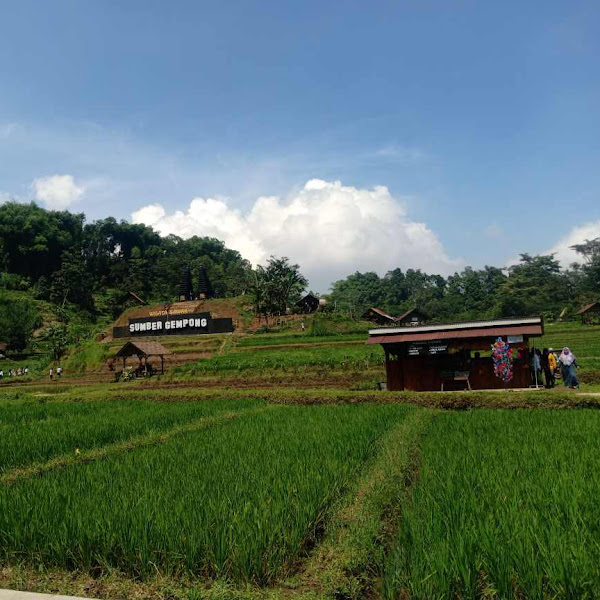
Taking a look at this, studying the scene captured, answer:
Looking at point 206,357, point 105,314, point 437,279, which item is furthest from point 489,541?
point 437,279

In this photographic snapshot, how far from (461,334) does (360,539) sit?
43.0ft

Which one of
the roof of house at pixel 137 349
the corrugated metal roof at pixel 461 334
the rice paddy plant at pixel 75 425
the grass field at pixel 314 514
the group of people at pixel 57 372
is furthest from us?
the group of people at pixel 57 372

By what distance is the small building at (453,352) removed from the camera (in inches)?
619

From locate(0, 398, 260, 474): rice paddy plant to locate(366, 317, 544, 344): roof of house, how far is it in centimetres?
536

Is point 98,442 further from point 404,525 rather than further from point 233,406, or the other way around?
point 404,525

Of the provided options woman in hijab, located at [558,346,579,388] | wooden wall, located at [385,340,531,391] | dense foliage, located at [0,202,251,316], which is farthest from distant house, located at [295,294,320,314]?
woman in hijab, located at [558,346,579,388]

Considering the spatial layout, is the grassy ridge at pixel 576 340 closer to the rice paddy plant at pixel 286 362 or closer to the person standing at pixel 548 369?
the person standing at pixel 548 369

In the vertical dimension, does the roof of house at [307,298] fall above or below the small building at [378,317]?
above

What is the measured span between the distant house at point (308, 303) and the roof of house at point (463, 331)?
43341 millimetres

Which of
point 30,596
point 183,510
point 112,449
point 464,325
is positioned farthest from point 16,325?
point 30,596

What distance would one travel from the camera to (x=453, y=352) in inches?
651

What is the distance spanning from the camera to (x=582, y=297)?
6353 cm

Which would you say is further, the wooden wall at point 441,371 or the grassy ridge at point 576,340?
the grassy ridge at point 576,340

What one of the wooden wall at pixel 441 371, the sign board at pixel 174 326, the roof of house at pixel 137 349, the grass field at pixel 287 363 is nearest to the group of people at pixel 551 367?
the wooden wall at pixel 441 371
